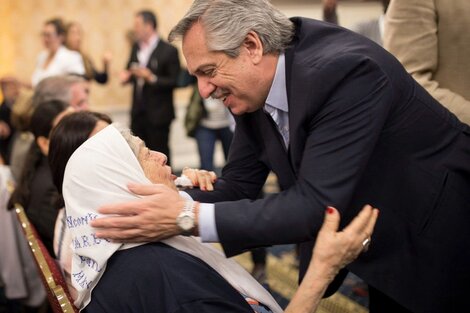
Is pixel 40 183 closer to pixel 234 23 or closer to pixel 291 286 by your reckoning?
pixel 234 23

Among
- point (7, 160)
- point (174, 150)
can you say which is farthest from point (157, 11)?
point (7, 160)

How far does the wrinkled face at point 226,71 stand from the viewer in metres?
1.43

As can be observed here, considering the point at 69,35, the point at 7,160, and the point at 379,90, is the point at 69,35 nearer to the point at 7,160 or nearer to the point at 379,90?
the point at 7,160

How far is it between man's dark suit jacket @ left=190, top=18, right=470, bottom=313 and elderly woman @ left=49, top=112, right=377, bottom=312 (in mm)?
90

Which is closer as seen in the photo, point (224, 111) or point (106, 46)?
point (224, 111)

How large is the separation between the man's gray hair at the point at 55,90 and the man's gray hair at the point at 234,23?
186cm

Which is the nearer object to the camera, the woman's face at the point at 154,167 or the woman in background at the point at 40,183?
the woman's face at the point at 154,167

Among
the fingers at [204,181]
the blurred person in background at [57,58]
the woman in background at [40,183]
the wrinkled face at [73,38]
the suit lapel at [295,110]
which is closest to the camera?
the suit lapel at [295,110]

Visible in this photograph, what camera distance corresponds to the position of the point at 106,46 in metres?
7.52

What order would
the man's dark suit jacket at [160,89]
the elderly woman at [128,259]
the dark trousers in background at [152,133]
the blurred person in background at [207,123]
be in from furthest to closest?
1. the dark trousers in background at [152,133]
2. the man's dark suit jacket at [160,89]
3. the blurred person in background at [207,123]
4. the elderly woman at [128,259]

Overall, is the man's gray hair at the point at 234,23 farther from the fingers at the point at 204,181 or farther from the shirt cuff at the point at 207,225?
the fingers at the point at 204,181

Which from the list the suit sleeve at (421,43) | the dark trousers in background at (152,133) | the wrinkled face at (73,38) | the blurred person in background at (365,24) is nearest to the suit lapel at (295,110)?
the suit sleeve at (421,43)

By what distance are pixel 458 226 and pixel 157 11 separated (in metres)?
6.64

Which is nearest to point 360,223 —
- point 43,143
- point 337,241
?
point 337,241
